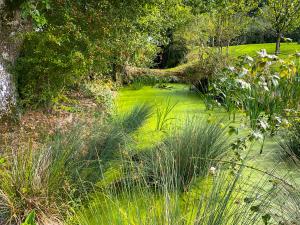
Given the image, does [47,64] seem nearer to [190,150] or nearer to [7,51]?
[7,51]

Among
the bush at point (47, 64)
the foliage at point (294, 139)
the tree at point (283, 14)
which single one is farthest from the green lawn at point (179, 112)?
the tree at point (283, 14)

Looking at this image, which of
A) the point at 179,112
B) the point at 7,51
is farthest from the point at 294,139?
the point at 7,51

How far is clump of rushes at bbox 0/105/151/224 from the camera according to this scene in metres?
2.63

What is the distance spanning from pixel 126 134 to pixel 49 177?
47.6 inches

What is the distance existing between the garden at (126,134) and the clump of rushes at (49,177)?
10 millimetres

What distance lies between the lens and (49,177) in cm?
284

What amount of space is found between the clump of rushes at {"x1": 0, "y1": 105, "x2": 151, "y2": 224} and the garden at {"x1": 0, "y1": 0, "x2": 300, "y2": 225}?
0.01m

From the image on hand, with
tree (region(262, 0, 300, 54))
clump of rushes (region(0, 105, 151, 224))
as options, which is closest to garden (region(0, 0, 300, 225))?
clump of rushes (region(0, 105, 151, 224))

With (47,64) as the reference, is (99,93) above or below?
below

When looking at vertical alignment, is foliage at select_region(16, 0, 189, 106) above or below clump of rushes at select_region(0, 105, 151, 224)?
above

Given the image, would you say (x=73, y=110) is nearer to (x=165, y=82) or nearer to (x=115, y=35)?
(x=115, y=35)

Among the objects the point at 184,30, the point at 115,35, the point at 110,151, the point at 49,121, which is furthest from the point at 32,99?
the point at 184,30

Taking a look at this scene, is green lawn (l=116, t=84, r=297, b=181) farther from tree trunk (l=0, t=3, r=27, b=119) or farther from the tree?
the tree

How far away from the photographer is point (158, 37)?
1002 centimetres
